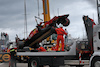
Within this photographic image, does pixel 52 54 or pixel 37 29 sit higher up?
pixel 37 29

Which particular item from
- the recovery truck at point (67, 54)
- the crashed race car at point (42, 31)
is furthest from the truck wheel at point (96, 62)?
the crashed race car at point (42, 31)

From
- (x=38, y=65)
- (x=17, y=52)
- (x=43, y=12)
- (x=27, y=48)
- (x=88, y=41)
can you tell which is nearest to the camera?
(x=88, y=41)

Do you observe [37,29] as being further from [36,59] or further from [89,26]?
[89,26]

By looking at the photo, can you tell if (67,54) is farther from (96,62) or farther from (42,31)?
(42,31)

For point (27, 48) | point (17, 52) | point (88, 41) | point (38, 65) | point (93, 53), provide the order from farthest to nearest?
point (27, 48), point (17, 52), point (38, 65), point (88, 41), point (93, 53)

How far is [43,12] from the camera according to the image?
92.3 ft

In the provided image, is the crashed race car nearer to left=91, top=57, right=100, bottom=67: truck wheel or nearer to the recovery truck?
the recovery truck

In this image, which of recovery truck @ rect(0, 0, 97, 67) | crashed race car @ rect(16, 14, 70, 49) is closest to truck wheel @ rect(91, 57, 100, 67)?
recovery truck @ rect(0, 0, 97, 67)

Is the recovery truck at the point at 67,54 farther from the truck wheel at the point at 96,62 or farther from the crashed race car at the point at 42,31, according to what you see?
the truck wheel at the point at 96,62

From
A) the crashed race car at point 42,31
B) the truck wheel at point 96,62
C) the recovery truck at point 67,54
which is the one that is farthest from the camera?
the crashed race car at point 42,31

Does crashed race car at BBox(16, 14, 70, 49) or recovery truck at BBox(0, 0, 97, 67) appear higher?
crashed race car at BBox(16, 14, 70, 49)

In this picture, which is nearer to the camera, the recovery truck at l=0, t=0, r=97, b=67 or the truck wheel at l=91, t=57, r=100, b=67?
the truck wheel at l=91, t=57, r=100, b=67

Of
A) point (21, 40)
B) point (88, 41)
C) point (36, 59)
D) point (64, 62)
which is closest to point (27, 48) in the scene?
point (21, 40)

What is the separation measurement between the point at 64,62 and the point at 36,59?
1826 millimetres
